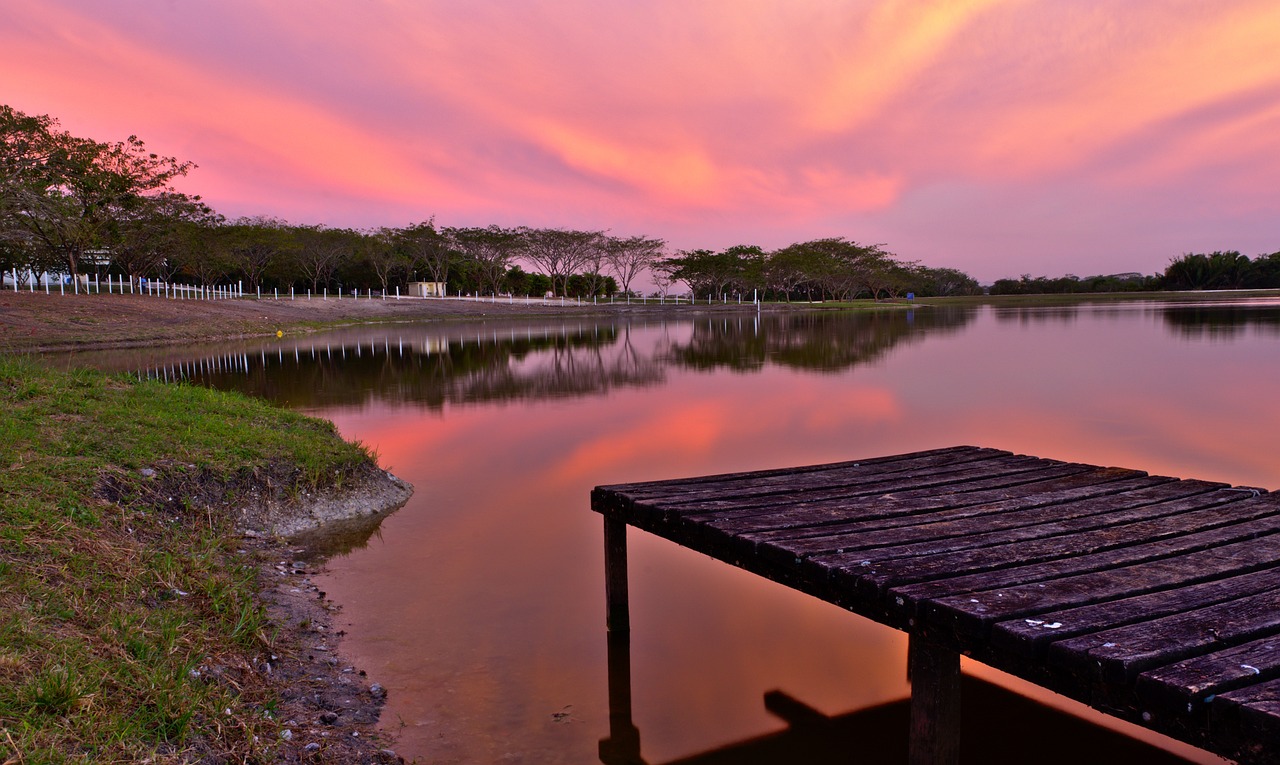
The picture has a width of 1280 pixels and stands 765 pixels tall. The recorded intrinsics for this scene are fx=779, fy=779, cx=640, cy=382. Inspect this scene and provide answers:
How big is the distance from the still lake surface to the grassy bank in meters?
0.81

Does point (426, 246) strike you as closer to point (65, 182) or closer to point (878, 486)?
point (65, 182)

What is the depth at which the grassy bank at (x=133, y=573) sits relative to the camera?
291 cm

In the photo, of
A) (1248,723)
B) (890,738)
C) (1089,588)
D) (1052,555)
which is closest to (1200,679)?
(1248,723)

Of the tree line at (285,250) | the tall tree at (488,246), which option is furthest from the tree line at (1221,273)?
the tall tree at (488,246)

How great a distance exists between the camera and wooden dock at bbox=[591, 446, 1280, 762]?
7.98 feet

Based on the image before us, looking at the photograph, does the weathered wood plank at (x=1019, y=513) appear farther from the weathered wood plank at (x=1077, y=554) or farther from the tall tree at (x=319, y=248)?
the tall tree at (x=319, y=248)

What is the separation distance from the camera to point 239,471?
701 centimetres

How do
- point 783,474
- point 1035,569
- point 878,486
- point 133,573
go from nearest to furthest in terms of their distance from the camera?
point 1035,569 < point 133,573 < point 878,486 < point 783,474

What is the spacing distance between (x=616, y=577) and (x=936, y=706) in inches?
95.2

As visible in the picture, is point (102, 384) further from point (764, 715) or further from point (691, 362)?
point (691, 362)

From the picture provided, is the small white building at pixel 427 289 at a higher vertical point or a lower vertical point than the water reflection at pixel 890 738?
higher

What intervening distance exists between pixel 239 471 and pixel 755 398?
11.0 meters

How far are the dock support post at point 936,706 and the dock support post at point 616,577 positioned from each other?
2293 millimetres

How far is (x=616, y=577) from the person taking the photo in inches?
201
